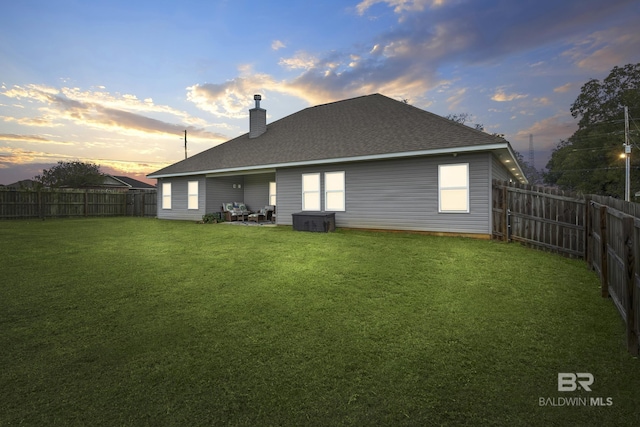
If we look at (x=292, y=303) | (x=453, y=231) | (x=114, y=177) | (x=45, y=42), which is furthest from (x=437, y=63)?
(x=114, y=177)

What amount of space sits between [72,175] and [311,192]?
163 ft

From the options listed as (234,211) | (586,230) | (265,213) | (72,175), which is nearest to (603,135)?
(586,230)

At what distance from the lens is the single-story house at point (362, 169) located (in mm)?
10594

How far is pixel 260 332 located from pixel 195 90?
61.0 feet

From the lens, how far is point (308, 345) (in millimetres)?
3113

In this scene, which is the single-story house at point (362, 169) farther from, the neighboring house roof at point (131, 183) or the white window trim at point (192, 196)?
the neighboring house roof at point (131, 183)

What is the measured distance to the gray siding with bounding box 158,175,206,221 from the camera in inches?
730

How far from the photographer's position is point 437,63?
17.4 metres

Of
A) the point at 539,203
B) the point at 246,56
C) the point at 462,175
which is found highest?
the point at 246,56

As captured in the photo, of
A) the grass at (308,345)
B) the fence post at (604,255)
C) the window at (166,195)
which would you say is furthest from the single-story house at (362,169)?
the fence post at (604,255)

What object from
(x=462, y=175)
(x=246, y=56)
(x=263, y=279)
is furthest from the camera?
(x=246, y=56)

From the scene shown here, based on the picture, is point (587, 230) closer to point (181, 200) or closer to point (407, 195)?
point (407, 195)

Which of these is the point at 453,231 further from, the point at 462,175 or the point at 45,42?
the point at 45,42

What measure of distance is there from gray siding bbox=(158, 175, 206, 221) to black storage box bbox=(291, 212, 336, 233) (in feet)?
26.6
